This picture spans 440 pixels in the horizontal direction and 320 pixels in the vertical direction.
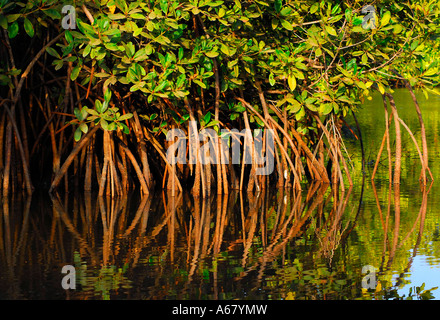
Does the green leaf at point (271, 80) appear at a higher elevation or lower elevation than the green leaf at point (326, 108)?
higher

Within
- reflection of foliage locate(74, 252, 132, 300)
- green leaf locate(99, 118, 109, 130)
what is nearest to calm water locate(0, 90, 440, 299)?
reflection of foliage locate(74, 252, 132, 300)

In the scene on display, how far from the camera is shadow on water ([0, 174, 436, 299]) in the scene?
5.20 metres

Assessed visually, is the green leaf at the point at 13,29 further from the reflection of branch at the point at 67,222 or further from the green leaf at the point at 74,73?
the reflection of branch at the point at 67,222

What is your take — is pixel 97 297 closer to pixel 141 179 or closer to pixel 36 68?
pixel 141 179

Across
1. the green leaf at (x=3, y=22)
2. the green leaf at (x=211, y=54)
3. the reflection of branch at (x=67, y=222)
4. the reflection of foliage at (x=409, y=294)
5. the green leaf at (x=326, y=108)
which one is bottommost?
the reflection of foliage at (x=409, y=294)

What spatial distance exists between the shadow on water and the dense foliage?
72 centimetres

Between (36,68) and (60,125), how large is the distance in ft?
2.57

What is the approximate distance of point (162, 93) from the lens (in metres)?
7.91

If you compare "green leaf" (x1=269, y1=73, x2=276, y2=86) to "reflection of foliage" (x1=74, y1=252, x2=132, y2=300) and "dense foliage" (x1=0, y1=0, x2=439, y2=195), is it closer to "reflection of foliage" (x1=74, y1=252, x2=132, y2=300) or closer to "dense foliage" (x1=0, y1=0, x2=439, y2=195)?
"dense foliage" (x1=0, y1=0, x2=439, y2=195)

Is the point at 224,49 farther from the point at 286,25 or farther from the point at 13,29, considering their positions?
the point at 13,29

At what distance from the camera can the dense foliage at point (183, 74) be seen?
26.0ft

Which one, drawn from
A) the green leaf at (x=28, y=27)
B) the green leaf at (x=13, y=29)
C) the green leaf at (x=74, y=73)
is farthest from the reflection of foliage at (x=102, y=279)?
the green leaf at (x=13, y=29)

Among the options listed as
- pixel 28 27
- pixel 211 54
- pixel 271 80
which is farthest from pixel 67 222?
pixel 271 80

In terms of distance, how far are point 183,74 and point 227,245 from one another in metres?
2.12
